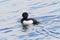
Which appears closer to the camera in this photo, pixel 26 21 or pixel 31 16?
pixel 26 21

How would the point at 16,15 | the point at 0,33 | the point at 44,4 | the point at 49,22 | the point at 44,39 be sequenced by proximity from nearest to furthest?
the point at 44,39
the point at 0,33
the point at 49,22
the point at 16,15
the point at 44,4

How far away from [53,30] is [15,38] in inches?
80.2

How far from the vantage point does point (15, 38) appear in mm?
16062

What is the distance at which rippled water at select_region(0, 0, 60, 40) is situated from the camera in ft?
53.5

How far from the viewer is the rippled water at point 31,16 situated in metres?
16.3

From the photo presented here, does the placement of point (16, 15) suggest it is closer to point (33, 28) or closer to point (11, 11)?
A: point (11, 11)

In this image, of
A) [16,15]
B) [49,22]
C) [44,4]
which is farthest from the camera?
[44,4]

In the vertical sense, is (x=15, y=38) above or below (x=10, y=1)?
below

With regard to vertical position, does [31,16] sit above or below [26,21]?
above

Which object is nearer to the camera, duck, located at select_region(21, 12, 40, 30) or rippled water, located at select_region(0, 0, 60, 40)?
rippled water, located at select_region(0, 0, 60, 40)

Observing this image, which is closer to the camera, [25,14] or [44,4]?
[25,14]

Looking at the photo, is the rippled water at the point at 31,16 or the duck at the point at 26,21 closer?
the rippled water at the point at 31,16

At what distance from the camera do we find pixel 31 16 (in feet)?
63.2

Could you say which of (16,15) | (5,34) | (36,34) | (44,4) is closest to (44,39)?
(36,34)
